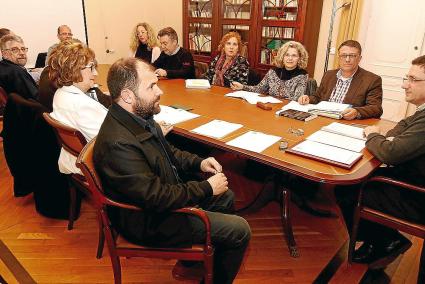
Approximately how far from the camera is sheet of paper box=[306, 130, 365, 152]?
5.71 feet

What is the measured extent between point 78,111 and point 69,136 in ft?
0.52

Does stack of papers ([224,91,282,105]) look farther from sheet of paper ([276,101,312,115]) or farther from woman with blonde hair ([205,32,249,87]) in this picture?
woman with blonde hair ([205,32,249,87])

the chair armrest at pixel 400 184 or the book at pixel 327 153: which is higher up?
the book at pixel 327 153

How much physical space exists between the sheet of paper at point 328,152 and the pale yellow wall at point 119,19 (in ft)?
14.7

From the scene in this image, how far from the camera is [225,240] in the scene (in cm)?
147

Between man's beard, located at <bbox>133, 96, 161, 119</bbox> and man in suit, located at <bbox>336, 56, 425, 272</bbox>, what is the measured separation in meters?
1.07

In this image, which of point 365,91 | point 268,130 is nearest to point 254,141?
point 268,130

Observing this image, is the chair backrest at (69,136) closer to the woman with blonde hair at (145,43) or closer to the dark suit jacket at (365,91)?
the dark suit jacket at (365,91)

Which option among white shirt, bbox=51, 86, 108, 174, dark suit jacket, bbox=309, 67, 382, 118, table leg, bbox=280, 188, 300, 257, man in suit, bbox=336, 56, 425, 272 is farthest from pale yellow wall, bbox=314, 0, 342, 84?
white shirt, bbox=51, 86, 108, 174

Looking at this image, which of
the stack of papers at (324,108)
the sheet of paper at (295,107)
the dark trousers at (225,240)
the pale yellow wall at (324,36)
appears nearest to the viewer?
the dark trousers at (225,240)

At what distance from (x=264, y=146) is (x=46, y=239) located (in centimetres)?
155

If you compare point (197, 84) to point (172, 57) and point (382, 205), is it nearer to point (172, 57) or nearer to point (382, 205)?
point (172, 57)

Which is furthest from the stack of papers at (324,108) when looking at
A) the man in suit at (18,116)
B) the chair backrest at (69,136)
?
the man in suit at (18,116)

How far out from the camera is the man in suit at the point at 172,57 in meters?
3.91
